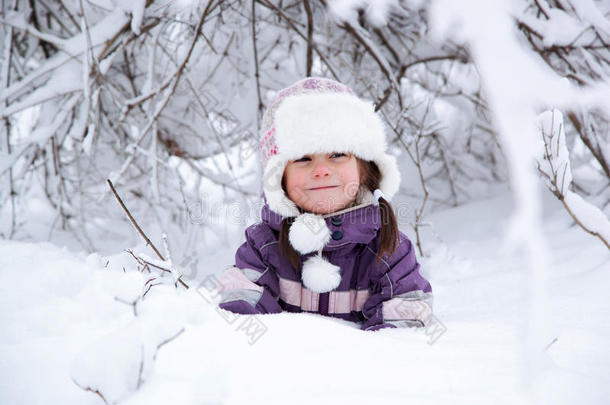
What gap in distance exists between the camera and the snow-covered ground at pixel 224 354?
1.96 ft

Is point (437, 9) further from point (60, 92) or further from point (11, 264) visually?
point (60, 92)

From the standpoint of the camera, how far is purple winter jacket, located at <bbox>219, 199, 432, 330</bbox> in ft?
4.43

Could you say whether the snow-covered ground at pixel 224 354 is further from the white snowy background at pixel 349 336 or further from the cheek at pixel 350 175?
the cheek at pixel 350 175

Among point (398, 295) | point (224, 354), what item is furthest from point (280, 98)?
point (224, 354)

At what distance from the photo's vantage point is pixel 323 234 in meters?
1.37

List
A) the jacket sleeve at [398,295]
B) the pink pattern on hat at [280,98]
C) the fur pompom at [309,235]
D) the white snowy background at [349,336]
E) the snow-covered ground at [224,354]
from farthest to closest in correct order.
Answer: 1. the pink pattern on hat at [280,98]
2. the fur pompom at [309,235]
3. the jacket sleeve at [398,295]
4. the snow-covered ground at [224,354]
5. the white snowy background at [349,336]

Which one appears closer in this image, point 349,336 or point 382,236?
point 349,336

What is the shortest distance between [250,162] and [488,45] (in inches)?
137

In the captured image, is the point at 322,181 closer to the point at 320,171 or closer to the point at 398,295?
the point at 320,171

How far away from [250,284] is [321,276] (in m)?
0.22

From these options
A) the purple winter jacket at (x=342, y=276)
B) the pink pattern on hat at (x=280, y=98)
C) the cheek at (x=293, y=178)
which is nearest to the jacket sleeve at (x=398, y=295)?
the purple winter jacket at (x=342, y=276)

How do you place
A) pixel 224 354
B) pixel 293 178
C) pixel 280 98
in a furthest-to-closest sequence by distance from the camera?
pixel 280 98 < pixel 293 178 < pixel 224 354

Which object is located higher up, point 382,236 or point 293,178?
point 293,178

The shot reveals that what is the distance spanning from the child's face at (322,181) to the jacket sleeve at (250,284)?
20cm
